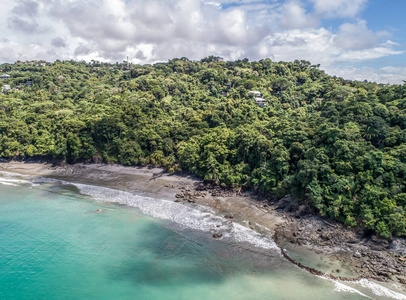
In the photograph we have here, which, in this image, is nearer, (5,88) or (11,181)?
(11,181)

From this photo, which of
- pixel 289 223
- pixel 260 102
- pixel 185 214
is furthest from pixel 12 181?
pixel 260 102

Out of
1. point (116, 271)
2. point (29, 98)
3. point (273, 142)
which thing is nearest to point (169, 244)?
point (116, 271)

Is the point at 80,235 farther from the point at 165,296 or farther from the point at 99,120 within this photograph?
the point at 99,120

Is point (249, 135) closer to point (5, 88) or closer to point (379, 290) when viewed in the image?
point (379, 290)

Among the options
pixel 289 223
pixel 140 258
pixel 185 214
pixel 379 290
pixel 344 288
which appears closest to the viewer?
pixel 379 290

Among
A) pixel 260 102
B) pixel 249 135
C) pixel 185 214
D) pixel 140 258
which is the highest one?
pixel 260 102

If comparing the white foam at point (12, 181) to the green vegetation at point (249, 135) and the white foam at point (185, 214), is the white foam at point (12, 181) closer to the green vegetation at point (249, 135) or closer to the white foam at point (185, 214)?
the green vegetation at point (249, 135)

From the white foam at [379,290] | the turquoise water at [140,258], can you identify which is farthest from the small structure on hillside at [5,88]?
the white foam at [379,290]
